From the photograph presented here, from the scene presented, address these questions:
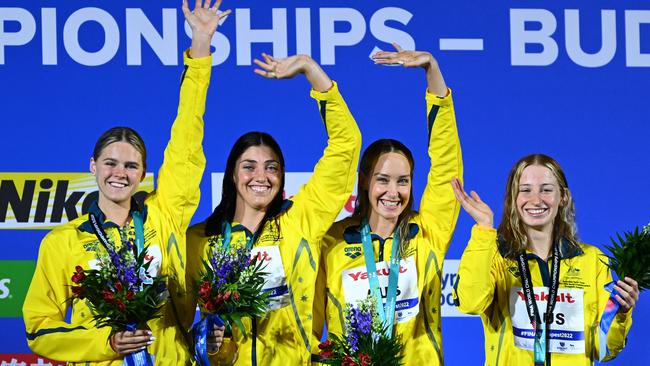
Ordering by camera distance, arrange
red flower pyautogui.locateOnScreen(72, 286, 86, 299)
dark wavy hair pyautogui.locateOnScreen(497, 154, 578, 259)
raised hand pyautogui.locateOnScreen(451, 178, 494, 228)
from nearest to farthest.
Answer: red flower pyautogui.locateOnScreen(72, 286, 86, 299)
raised hand pyautogui.locateOnScreen(451, 178, 494, 228)
dark wavy hair pyautogui.locateOnScreen(497, 154, 578, 259)

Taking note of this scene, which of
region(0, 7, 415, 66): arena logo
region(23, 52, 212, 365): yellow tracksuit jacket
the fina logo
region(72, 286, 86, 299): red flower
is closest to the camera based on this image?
region(72, 286, 86, 299): red flower

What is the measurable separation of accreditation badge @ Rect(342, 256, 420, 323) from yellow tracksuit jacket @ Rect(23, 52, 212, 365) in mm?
669

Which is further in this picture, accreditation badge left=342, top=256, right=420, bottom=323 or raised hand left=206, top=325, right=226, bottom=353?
accreditation badge left=342, top=256, right=420, bottom=323

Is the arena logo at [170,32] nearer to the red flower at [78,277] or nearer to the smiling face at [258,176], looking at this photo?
the smiling face at [258,176]

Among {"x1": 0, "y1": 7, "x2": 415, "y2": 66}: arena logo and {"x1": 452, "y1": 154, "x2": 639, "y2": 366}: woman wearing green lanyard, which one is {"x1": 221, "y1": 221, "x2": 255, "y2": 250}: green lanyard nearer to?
{"x1": 452, "y1": 154, "x2": 639, "y2": 366}: woman wearing green lanyard

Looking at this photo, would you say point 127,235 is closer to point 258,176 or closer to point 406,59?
point 258,176

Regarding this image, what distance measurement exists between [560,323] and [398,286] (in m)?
0.66

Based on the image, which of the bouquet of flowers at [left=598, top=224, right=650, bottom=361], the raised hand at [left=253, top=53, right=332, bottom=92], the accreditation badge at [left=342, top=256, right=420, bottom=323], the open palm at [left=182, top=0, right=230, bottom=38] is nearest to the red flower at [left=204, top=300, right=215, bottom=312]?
the accreditation badge at [left=342, top=256, right=420, bottom=323]

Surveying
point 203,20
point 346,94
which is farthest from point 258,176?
point 346,94

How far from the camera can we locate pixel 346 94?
5.82m

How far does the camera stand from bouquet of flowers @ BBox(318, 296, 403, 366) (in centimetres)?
405

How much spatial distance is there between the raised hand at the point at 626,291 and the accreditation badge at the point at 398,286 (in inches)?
31.2

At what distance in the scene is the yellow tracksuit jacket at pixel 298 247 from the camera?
436 centimetres

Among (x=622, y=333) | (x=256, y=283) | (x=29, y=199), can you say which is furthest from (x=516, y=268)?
(x=29, y=199)
